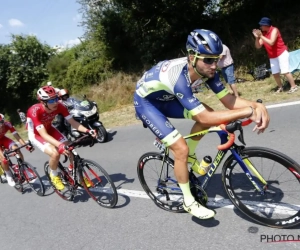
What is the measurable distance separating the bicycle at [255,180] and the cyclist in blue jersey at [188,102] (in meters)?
0.16

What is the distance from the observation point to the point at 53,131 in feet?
18.4

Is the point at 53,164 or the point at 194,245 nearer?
the point at 194,245

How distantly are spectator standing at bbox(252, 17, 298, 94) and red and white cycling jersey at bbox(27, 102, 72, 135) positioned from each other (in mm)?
5266

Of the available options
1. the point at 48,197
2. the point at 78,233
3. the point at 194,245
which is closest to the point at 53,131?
the point at 48,197

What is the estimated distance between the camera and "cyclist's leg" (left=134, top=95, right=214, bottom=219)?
342 cm

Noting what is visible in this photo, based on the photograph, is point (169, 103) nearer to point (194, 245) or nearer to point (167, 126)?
point (167, 126)

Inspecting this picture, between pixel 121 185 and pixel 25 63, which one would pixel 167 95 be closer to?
pixel 121 185

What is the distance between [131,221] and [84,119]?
203 inches

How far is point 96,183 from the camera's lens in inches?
191

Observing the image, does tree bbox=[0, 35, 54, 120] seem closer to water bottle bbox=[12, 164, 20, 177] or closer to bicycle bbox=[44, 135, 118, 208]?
water bottle bbox=[12, 164, 20, 177]

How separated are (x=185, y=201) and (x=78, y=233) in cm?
158

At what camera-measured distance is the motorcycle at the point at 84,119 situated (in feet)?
28.8

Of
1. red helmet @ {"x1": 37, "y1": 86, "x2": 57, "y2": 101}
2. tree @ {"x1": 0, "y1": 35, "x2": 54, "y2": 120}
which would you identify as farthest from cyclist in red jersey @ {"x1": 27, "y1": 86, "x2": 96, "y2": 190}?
tree @ {"x1": 0, "y1": 35, "x2": 54, "y2": 120}

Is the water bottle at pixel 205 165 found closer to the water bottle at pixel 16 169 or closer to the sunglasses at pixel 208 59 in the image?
the sunglasses at pixel 208 59
